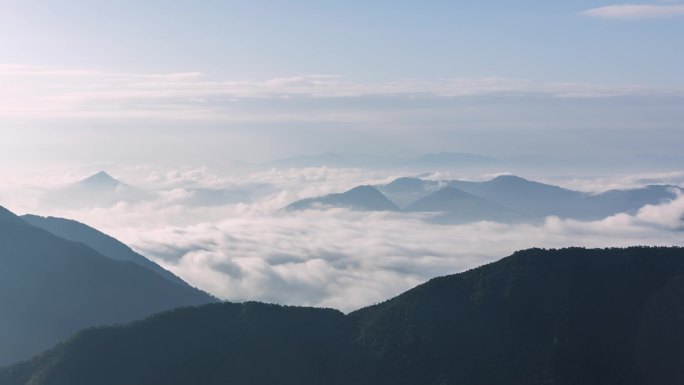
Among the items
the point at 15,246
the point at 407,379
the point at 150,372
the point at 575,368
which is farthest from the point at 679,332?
the point at 15,246

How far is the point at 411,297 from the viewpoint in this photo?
96.1 meters

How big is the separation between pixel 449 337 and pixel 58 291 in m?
94.1

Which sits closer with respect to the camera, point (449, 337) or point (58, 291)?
point (449, 337)

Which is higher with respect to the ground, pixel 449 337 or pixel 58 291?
pixel 58 291

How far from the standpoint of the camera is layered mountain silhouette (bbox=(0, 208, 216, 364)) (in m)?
135

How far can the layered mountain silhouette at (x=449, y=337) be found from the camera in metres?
79.5

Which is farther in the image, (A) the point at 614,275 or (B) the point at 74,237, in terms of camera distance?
(B) the point at 74,237

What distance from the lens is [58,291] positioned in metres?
147

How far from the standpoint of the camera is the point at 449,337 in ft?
283

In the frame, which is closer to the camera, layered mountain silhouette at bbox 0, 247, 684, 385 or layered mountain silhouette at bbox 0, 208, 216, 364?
layered mountain silhouette at bbox 0, 247, 684, 385

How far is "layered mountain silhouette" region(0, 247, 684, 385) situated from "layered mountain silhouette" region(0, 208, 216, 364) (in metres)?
36.8

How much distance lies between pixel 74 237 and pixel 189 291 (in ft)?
172

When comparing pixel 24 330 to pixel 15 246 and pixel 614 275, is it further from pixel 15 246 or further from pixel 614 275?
pixel 614 275

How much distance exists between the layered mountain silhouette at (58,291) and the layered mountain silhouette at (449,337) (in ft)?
121
